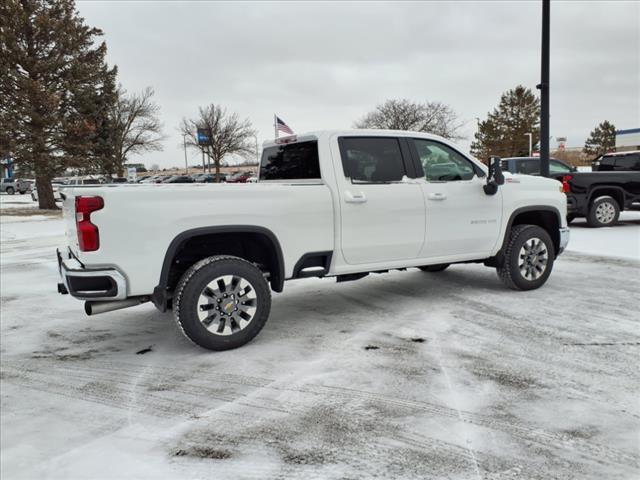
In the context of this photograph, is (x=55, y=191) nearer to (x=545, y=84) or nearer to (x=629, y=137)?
(x=545, y=84)

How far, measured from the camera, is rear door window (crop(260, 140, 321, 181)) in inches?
210

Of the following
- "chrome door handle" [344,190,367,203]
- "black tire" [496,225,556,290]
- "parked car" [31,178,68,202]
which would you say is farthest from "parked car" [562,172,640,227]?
"parked car" [31,178,68,202]

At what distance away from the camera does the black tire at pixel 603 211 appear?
41.1 feet

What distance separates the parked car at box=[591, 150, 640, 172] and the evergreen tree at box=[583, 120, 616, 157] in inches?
2819

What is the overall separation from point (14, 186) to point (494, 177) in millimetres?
57738

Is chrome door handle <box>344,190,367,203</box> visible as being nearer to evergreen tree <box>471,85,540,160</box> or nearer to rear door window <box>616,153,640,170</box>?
rear door window <box>616,153,640,170</box>

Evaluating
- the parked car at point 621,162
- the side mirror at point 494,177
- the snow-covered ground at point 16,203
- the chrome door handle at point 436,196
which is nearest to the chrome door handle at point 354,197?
the chrome door handle at point 436,196

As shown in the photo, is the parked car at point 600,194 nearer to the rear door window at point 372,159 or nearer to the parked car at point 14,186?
the rear door window at point 372,159

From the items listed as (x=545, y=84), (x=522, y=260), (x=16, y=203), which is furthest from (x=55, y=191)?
(x=16, y=203)

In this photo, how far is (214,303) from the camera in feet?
14.4

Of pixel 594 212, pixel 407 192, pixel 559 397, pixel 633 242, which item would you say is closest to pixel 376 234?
pixel 407 192

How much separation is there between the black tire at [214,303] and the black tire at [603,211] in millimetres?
10649

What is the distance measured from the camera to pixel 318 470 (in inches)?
104

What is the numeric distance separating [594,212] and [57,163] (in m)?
22.0
